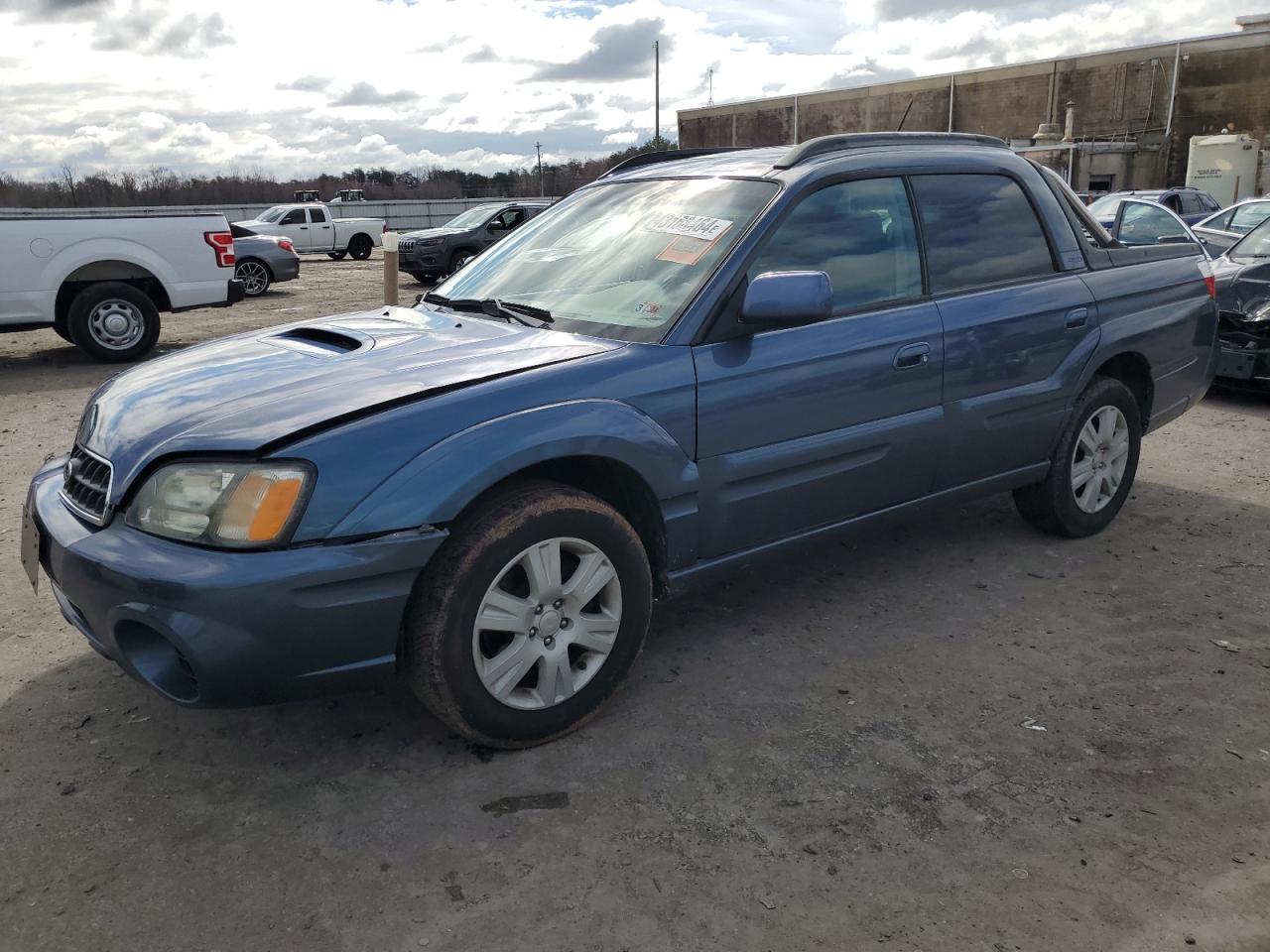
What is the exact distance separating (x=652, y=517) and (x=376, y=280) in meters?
18.9

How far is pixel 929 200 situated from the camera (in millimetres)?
3994

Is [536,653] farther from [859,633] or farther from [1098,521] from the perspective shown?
[1098,521]

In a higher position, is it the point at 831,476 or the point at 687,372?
the point at 687,372

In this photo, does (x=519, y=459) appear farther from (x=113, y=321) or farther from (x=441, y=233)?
(x=441, y=233)

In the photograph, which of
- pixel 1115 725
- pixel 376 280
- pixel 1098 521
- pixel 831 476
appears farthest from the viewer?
pixel 376 280

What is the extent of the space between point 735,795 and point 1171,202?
17766 mm

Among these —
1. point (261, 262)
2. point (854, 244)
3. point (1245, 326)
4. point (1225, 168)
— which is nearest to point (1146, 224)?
point (1245, 326)

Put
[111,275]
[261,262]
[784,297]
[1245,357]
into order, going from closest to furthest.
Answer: [784,297] < [1245,357] < [111,275] < [261,262]

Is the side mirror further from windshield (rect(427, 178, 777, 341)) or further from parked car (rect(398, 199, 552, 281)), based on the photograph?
parked car (rect(398, 199, 552, 281))

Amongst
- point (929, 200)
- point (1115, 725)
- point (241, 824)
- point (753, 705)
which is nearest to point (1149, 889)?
point (1115, 725)

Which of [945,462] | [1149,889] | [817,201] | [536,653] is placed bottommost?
[1149,889]

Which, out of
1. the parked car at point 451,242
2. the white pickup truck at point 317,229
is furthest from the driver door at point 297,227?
the parked car at point 451,242

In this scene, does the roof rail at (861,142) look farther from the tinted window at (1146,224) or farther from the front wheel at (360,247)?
the front wheel at (360,247)

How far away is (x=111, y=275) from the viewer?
399 inches
